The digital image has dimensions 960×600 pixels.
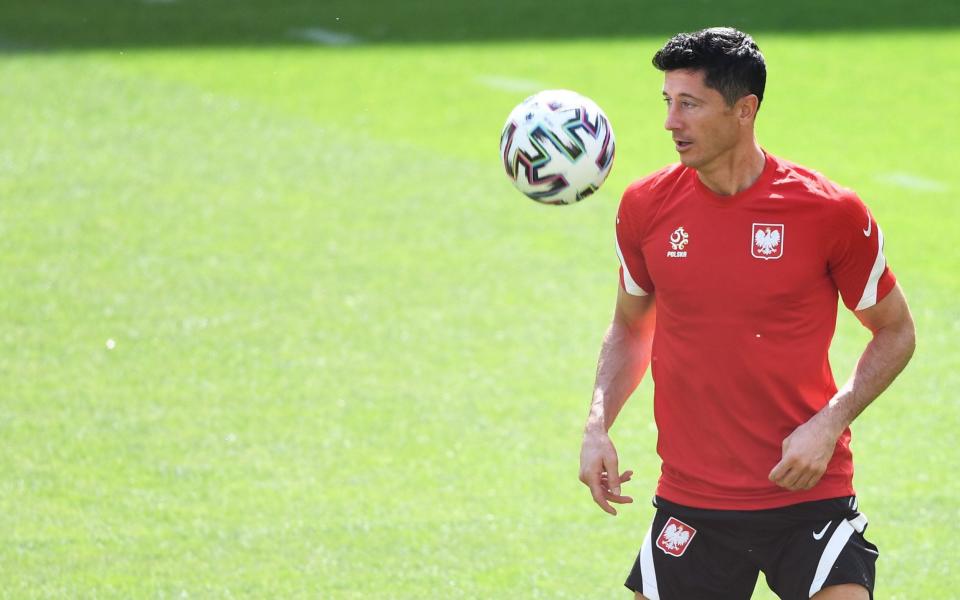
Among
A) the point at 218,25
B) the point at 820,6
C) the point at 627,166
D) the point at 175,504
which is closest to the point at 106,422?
the point at 175,504

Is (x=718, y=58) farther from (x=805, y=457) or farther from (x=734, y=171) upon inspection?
(x=805, y=457)

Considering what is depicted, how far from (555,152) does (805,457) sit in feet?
5.94

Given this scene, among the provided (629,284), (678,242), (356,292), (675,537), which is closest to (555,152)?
(629,284)

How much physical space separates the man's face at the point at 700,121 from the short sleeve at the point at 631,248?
331 mm

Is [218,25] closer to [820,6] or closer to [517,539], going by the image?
[820,6]

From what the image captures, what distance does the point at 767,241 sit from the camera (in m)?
4.79

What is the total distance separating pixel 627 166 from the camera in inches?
541

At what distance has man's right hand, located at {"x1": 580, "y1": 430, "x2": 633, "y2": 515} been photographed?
4.93 metres

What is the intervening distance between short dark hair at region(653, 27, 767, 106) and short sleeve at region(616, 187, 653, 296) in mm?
496

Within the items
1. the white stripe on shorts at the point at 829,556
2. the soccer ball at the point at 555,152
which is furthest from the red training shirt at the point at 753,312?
the soccer ball at the point at 555,152

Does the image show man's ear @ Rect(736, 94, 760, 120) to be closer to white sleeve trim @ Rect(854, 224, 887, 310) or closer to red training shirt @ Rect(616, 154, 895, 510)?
red training shirt @ Rect(616, 154, 895, 510)

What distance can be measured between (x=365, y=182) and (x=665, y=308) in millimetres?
8863

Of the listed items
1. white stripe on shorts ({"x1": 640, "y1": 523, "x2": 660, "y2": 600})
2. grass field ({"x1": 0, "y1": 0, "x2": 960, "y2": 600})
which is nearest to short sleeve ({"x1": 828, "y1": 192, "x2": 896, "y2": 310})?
white stripe on shorts ({"x1": 640, "y1": 523, "x2": 660, "y2": 600})

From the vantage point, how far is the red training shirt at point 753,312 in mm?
4762
